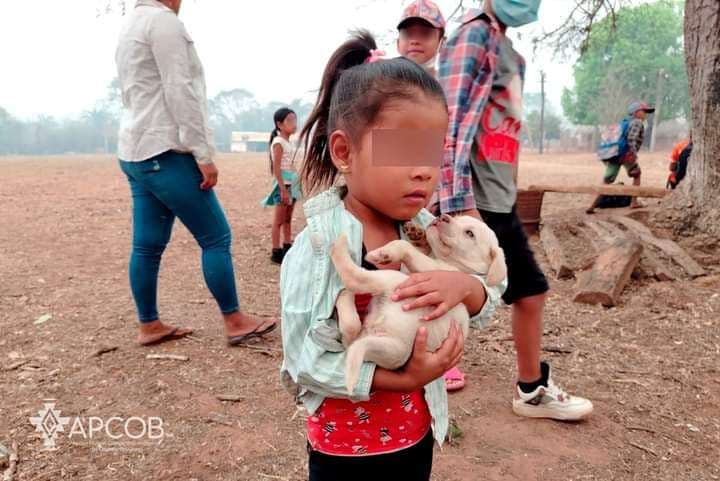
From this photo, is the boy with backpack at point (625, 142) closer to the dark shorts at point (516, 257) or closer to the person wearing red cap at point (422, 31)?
the person wearing red cap at point (422, 31)

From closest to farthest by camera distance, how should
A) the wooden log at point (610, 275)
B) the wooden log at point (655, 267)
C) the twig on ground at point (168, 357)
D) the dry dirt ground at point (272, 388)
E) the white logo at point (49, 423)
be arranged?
the dry dirt ground at point (272, 388)
the white logo at point (49, 423)
the twig on ground at point (168, 357)
the wooden log at point (610, 275)
the wooden log at point (655, 267)

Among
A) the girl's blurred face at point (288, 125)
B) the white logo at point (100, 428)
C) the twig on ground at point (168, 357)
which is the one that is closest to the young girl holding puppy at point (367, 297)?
the white logo at point (100, 428)

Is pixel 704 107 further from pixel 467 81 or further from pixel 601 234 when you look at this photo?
pixel 467 81

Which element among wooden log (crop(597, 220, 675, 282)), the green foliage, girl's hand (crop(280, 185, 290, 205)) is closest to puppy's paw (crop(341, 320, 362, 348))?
wooden log (crop(597, 220, 675, 282))

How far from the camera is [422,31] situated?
2621 millimetres

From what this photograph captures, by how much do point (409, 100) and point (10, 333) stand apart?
340cm

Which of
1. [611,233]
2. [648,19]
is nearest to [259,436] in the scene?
[611,233]

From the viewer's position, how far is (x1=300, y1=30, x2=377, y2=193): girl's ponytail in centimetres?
134

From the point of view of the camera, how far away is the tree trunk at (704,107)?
4434mm

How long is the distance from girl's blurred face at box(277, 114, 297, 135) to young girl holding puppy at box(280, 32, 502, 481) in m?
4.28

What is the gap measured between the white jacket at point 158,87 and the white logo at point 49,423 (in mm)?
1274

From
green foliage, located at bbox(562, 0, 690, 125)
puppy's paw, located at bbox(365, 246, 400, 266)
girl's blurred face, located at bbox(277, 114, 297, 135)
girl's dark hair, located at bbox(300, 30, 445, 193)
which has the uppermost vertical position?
green foliage, located at bbox(562, 0, 690, 125)

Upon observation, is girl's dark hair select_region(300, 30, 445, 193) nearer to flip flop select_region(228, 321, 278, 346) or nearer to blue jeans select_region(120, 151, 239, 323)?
blue jeans select_region(120, 151, 239, 323)

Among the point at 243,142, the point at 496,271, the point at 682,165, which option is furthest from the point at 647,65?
the point at 496,271
